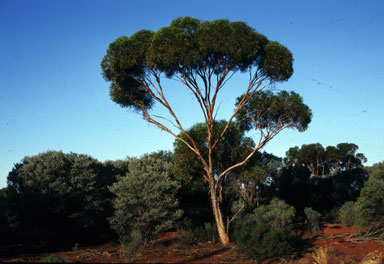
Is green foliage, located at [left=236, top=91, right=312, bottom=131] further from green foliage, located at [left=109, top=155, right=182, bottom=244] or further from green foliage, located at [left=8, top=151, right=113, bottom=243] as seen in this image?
green foliage, located at [left=8, top=151, right=113, bottom=243]

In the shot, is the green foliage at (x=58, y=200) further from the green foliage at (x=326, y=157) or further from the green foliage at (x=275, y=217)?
the green foliage at (x=326, y=157)

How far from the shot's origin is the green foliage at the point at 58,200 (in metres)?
18.6

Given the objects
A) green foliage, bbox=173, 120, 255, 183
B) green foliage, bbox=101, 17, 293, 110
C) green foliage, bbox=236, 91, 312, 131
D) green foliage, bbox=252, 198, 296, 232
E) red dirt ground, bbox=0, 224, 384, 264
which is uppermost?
green foliage, bbox=101, 17, 293, 110

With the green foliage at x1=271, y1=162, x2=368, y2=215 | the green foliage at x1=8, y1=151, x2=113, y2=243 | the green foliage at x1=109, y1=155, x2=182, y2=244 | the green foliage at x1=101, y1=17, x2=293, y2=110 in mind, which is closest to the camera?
the green foliage at x1=101, y1=17, x2=293, y2=110

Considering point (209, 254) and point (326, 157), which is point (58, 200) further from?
point (326, 157)

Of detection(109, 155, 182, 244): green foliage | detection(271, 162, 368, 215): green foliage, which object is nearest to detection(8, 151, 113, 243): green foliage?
detection(109, 155, 182, 244): green foliage

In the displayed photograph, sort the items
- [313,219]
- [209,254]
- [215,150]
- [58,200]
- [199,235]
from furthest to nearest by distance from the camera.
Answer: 1. [313,219]
2. [58,200]
3. [215,150]
4. [199,235]
5. [209,254]

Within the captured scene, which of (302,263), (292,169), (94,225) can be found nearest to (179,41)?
(302,263)

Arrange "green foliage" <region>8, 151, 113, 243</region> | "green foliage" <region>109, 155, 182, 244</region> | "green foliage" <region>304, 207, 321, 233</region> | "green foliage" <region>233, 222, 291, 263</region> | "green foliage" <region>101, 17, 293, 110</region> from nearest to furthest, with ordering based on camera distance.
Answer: "green foliage" <region>233, 222, 291, 263</region> → "green foliage" <region>101, 17, 293, 110</region> → "green foliage" <region>109, 155, 182, 244</region> → "green foliage" <region>8, 151, 113, 243</region> → "green foliage" <region>304, 207, 321, 233</region>

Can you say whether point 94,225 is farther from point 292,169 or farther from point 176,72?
point 292,169

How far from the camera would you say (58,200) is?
1905 cm

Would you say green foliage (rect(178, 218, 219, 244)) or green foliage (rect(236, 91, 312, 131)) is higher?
green foliage (rect(236, 91, 312, 131))

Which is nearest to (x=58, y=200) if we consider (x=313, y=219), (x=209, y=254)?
(x=209, y=254)

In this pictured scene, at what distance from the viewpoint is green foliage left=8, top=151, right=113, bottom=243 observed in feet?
61.0
